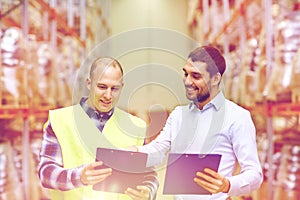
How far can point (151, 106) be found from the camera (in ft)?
8.21

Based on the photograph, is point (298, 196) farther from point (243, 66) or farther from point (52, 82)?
point (52, 82)

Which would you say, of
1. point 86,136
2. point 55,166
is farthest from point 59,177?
point 86,136

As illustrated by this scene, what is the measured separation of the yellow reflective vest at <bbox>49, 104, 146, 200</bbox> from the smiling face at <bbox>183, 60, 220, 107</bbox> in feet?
0.65

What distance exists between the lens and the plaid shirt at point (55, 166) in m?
2.40

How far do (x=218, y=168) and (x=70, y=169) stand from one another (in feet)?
1.59

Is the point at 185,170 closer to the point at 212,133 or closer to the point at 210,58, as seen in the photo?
the point at 212,133

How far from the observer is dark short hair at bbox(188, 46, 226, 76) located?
243cm

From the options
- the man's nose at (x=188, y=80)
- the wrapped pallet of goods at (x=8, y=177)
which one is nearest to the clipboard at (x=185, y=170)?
the man's nose at (x=188, y=80)

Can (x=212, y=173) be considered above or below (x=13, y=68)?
below

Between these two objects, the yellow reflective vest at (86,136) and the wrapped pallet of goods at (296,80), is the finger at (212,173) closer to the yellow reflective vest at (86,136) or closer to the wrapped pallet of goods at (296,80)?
the yellow reflective vest at (86,136)

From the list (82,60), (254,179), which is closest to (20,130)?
(82,60)

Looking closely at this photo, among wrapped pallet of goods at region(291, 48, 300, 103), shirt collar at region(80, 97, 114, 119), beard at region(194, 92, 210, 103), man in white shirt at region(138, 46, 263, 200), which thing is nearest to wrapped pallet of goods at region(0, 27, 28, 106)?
shirt collar at region(80, 97, 114, 119)

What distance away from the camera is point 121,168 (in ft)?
7.71

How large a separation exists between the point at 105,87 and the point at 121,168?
0.90 feet
